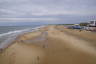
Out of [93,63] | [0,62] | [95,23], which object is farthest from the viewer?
[95,23]

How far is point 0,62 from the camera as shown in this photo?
5.18 meters

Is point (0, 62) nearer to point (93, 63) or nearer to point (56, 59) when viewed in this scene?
point (56, 59)

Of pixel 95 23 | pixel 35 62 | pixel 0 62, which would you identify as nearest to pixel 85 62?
pixel 35 62

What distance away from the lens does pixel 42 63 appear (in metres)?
4.65

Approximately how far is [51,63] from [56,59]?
1.59ft

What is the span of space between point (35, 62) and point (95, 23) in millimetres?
24023

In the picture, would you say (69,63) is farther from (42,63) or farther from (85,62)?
(42,63)

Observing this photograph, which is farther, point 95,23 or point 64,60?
point 95,23

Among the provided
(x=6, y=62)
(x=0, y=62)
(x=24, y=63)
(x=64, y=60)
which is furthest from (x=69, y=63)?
(x=0, y=62)

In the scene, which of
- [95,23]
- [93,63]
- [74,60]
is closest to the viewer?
[93,63]

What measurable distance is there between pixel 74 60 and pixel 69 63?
1.33 ft

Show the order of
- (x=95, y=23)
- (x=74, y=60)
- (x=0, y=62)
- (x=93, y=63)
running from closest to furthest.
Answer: (x=93, y=63), (x=74, y=60), (x=0, y=62), (x=95, y=23)

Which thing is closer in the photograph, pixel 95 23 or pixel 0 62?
pixel 0 62

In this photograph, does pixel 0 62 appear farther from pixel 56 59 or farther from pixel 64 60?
pixel 64 60
